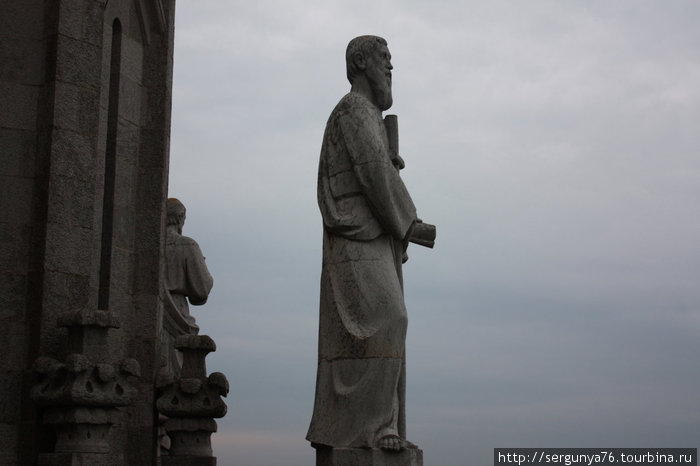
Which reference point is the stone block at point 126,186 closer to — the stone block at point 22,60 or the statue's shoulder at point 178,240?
the stone block at point 22,60

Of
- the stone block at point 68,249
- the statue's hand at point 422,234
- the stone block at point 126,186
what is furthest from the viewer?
the stone block at point 126,186

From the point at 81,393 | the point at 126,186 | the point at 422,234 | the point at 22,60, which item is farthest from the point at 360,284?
the point at 22,60

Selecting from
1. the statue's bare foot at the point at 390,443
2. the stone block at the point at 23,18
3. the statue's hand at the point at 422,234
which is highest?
the stone block at the point at 23,18

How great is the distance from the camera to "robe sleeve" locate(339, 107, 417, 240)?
10.3m

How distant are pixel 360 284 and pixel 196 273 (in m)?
7.74

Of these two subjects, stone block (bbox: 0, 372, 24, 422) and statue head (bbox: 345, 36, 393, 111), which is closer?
stone block (bbox: 0, 372, 24, 422)

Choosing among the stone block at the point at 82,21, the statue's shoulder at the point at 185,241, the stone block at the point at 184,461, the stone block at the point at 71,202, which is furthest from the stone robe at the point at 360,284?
the statue's shoulder at the point at 185,241

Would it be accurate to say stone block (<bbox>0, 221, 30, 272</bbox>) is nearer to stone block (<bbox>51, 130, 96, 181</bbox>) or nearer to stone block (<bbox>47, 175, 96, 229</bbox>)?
stone block (<bbox>47, 175, 96, 229</bbox>)

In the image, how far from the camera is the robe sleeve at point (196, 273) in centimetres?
1739

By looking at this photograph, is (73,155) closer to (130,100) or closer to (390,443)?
(130,100)

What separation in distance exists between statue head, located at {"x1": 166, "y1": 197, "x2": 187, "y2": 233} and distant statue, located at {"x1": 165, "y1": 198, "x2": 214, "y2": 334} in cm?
54

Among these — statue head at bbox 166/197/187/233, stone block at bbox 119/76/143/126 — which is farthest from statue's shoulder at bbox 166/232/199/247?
stone block at bbox 119/76/143/126

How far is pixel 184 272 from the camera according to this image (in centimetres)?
1744

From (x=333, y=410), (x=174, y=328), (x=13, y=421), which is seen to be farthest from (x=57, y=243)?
(x=174, y=328)
